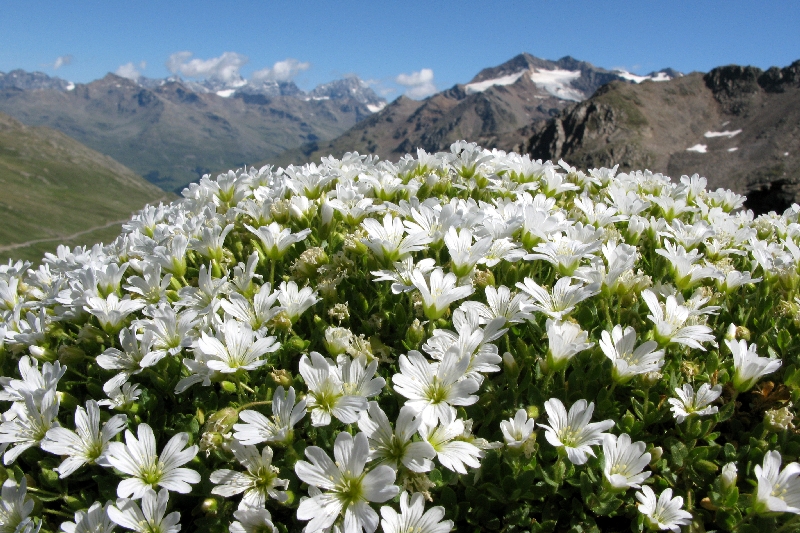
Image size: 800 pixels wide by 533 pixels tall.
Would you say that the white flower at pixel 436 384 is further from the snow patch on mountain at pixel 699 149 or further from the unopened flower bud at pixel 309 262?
the snow patch on mountain at pixel 699 149

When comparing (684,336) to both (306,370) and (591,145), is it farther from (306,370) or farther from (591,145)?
(591,145)

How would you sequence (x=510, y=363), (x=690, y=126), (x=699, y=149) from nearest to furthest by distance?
(x=510, y=363) < (x=699, y=149) < (x=690, y=126)

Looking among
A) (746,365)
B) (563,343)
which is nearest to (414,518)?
(563,343)

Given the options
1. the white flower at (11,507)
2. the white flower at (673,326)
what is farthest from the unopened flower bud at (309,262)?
the white flower at (673,326)

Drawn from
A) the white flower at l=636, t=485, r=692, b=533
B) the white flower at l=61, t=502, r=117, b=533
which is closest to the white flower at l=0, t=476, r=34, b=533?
the white flower at l=61, t=502, r=117, b=533

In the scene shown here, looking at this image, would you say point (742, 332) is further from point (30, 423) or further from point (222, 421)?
point (30, 423)

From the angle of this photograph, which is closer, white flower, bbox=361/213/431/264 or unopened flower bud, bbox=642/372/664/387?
unopened flower bud, bbox=642/372/664/387

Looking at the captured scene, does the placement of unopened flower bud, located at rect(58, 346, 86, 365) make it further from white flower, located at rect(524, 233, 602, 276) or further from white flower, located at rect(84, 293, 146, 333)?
white flower, located at rect(524, 233, 602, 276)

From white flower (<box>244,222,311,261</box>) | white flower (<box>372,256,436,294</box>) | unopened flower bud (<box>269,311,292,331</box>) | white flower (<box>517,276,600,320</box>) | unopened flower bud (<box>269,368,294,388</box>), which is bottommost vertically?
unopened flower bud (<box>269,368,294,388</box>)
